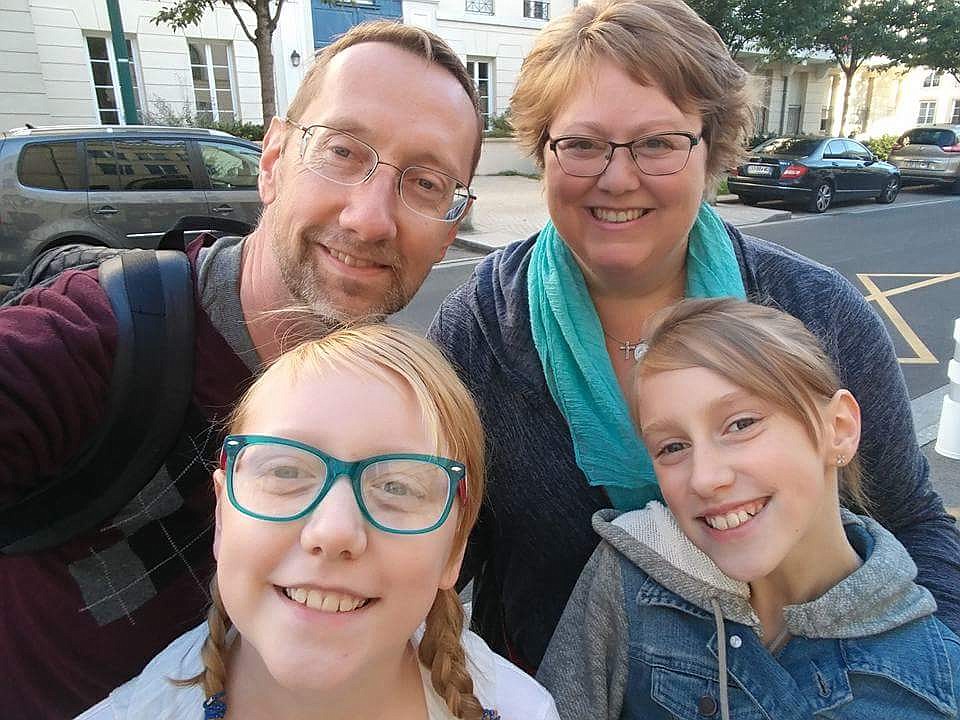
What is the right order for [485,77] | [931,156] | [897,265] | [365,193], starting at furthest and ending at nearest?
[485,77]
[931,156]
[897,265]
[365,193]

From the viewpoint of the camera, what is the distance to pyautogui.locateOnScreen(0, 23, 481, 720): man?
47.5 inches

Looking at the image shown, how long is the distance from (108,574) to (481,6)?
70.9ft

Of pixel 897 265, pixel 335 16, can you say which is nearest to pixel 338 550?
pixel 897 265

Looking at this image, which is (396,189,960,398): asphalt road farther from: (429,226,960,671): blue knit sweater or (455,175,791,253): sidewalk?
(429,226,960,671): blue knit sweater

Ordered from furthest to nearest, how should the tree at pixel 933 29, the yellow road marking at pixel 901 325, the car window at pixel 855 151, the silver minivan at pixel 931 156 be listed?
the tree at pixel 933 29, the silver minivan at pixel 931 156, the car window at pixel 855 151, the yellow road marking at pixel 901 325

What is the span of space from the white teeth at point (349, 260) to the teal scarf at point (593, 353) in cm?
42

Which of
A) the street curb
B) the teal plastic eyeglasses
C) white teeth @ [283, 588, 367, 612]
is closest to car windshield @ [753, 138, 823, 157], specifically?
the street curb

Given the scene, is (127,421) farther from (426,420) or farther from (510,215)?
(510,215)

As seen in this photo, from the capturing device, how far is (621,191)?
1.61m

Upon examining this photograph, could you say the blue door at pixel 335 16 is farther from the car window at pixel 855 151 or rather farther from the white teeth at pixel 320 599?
the white teeth at pixel 320 599

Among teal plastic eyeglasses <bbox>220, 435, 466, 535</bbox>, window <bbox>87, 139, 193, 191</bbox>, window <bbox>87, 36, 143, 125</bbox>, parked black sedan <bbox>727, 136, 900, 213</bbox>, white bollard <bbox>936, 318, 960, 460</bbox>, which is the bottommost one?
white bollard <bbox>936, 318, 960, 460</bbox>

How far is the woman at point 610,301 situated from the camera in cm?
159

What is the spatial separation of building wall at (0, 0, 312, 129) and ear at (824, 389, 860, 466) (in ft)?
47.6

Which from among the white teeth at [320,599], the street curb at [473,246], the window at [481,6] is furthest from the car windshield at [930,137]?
the white teeth at [320,599]
